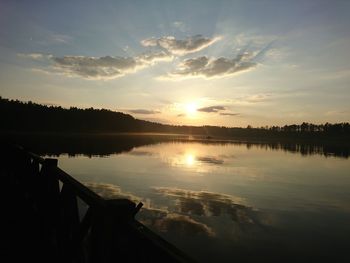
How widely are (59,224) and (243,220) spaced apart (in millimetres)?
12859

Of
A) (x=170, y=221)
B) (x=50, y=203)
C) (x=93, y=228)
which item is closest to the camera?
(x=93, y=228)

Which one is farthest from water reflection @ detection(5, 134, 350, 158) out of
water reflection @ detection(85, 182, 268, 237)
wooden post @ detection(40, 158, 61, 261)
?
water reflection @ detection(85, 182, 268, 237)

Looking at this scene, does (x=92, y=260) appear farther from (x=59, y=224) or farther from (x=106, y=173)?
(x=106, y=173)

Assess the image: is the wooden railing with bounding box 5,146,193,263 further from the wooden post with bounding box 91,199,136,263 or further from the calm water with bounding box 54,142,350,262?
the calm water with bounding box 54,142,350,262

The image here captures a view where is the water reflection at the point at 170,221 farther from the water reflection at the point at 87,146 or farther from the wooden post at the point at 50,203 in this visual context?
the wooden post at the point at 50,203

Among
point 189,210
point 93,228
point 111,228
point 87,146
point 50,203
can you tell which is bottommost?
point 189,210

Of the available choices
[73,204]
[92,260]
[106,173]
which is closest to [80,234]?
[92,260]

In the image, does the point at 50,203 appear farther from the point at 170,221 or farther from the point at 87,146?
the point at 87,146

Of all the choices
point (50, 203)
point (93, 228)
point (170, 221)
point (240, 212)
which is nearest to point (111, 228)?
point (93, 228)

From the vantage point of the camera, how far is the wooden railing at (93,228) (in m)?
2.88

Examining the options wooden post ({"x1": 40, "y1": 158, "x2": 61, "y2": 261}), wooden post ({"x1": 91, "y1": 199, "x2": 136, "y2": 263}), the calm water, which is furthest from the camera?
the calm water

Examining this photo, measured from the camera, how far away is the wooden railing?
2.88 metres

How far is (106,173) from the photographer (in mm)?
30672

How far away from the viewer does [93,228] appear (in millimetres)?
3961
